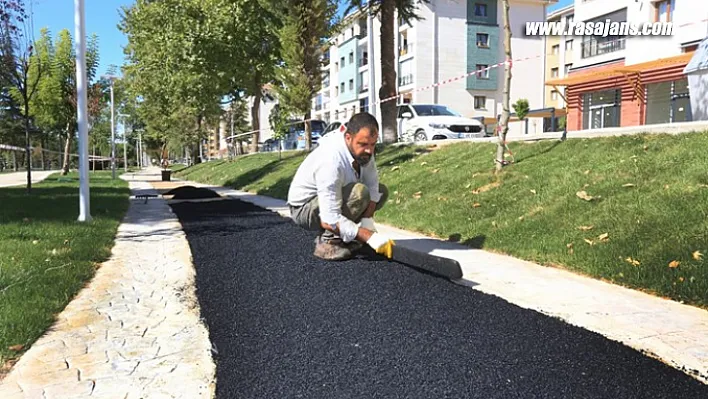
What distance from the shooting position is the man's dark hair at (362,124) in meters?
4.24

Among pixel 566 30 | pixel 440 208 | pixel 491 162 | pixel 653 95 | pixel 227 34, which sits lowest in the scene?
pixel 440 208

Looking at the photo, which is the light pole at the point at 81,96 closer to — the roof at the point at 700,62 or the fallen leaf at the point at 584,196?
the fallen leaf at the point at 584,196

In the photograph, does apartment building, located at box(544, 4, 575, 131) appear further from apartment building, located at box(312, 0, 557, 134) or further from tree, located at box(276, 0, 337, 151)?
tree, located at box(276, 0, 337, 151)

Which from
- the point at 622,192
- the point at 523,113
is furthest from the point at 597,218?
the point at 523,113

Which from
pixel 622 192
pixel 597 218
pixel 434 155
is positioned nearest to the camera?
pixel 597 218

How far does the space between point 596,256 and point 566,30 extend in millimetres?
33268

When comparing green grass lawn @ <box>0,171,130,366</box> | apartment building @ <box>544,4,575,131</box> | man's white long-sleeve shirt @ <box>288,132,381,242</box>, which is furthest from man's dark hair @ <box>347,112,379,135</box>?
apartment building @ <box>544,4,575,131</box>

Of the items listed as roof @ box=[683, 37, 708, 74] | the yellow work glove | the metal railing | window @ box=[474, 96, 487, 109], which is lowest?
the yellow work glove

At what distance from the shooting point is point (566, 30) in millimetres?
33531

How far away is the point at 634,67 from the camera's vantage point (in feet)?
74.3

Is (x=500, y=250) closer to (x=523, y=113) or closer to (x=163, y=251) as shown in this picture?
(x=163, y=251)

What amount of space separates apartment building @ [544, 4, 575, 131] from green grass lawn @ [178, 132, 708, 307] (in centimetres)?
3459

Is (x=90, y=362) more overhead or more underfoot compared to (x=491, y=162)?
more underfoot

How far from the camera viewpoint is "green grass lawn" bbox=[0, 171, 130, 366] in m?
3.05
